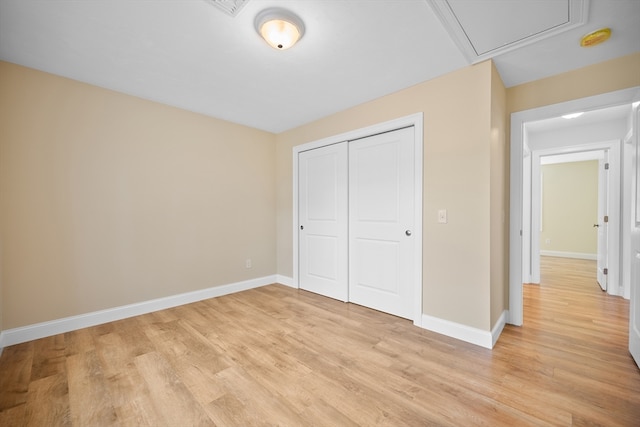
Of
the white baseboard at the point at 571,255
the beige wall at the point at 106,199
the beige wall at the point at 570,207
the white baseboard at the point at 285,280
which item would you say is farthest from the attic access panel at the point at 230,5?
the white baseboard at the point at 571,255

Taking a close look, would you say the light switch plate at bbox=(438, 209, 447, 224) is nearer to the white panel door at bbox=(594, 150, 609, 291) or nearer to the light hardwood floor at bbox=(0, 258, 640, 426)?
the light hardwood floor at bbox=(0, 258, 640, 426)

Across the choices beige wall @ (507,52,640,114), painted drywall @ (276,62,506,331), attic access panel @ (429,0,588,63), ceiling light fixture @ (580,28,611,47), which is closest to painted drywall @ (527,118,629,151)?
beige wall @ (507,52,640,114)

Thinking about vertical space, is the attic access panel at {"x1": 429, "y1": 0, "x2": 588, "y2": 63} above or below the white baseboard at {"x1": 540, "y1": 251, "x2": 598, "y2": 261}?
above

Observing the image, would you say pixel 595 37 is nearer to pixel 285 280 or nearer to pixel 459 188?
pixel 459 188

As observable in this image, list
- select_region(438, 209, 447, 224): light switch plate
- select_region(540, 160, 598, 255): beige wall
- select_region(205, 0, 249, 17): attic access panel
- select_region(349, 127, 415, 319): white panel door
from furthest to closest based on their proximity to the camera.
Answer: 1. select_region(540, 160, 598, 255): beige wall
2. select_region(349, 127, 415, 319): white panel door
3. select_region(438, 209, 447, 224): light switch plate
4. select_region(205, 0, 249, 17): attic access panel

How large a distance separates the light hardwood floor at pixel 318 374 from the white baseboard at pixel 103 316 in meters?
0.09

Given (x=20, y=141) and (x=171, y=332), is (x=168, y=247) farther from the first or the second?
(x=20, y=141)

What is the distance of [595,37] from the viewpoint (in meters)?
1.87

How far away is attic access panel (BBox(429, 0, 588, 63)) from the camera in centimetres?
161

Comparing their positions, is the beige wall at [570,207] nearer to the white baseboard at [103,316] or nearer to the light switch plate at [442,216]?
the light switch plate at [442,216]

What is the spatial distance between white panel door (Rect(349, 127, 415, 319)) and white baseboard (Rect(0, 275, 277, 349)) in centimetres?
191

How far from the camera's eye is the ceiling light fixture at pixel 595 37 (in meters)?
1.83

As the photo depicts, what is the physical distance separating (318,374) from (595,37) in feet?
10.5

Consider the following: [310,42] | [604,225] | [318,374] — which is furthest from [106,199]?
[604,225]
